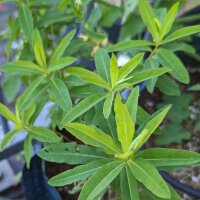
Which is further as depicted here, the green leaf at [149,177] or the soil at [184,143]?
the soil at [184,143]

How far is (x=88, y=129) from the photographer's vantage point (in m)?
0.48

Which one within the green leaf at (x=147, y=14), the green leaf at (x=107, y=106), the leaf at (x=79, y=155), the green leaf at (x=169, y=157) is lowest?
the green leaf at (x=169, y=157)

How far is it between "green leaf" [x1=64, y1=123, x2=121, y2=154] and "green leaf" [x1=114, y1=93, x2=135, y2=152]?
1.0 inches

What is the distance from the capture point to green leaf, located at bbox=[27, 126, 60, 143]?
0.66 meters

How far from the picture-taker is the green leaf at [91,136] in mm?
476

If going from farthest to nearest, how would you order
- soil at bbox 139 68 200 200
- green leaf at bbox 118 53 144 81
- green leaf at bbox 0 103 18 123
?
soil at bbox 139 68 200 200, green leaf at bbox 0 103 18 123, green leaf at bbox 118 53 144 81

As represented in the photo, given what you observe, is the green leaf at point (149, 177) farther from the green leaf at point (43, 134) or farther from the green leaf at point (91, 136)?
the green leaf at point (43, 134)

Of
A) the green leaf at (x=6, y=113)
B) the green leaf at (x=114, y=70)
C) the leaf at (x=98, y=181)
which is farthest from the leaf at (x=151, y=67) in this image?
the green leaf at (x=6, y=113)

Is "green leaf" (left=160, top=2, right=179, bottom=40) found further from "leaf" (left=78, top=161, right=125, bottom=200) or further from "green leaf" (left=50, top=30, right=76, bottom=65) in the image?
"leaf" (left=78, top=161, right=125, bottom=200)

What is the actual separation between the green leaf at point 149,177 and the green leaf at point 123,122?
0.13 ft

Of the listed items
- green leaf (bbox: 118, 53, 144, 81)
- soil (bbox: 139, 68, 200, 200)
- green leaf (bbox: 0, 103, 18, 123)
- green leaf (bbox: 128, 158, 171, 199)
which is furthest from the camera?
soil (bbox: 139, 68, 200, 200)

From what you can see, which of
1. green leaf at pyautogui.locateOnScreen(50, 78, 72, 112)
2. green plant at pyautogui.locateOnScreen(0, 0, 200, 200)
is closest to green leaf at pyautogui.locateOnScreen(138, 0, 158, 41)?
green plant at pyautogui.locateOnScreen(0, 0, 200, 200)

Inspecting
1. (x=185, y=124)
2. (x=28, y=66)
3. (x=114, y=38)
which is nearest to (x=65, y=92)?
(x=28, y=66)

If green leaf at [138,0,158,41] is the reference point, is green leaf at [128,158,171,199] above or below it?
below
